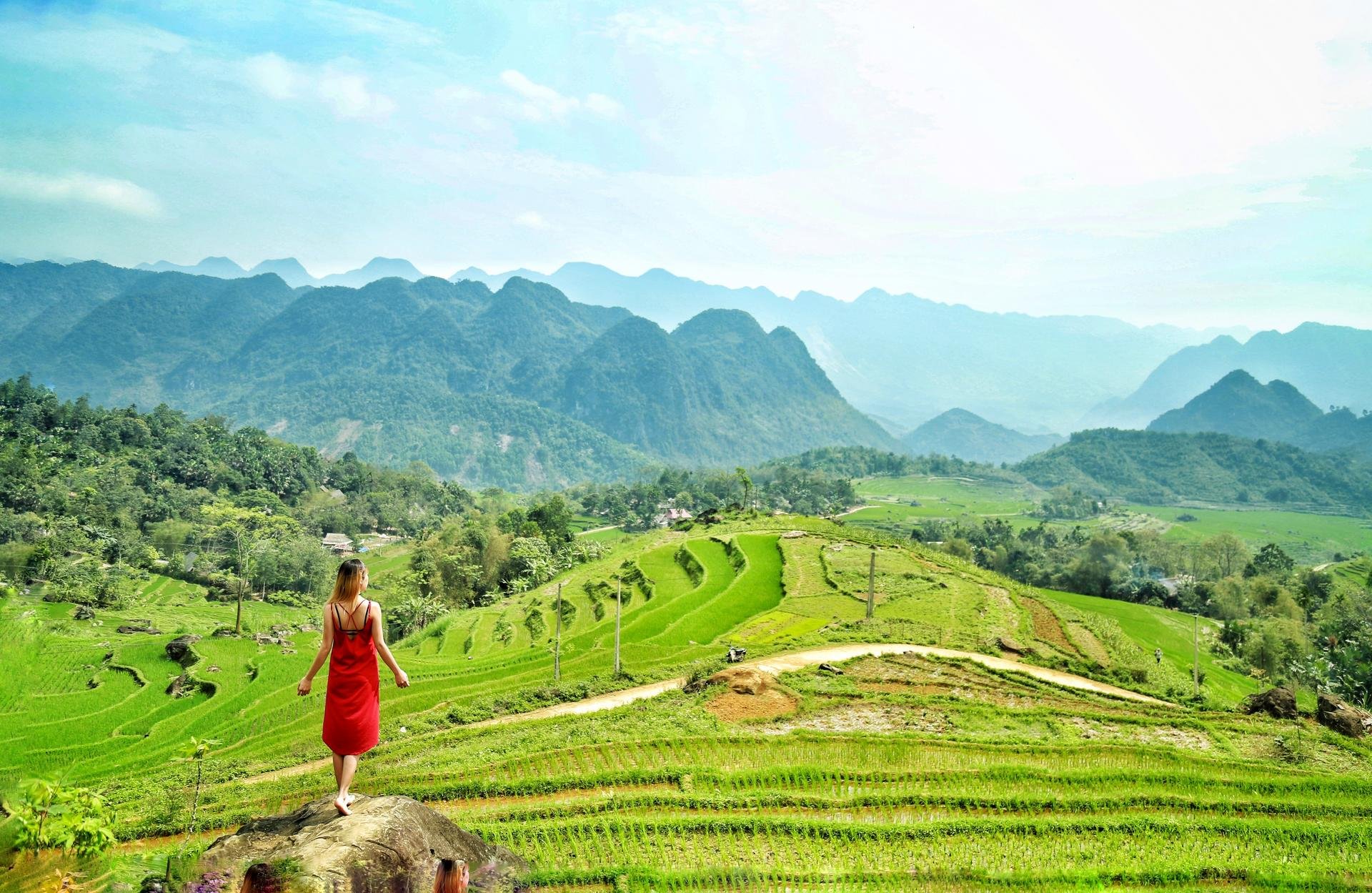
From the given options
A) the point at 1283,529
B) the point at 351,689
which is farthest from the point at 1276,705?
the point at 1283,529

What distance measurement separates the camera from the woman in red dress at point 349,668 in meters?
5.38

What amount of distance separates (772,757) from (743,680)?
15.6 ft

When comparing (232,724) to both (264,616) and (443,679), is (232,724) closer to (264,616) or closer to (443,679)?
(443,679)

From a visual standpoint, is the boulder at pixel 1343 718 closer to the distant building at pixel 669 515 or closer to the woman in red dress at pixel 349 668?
the woman in red dress at pixel 349 668

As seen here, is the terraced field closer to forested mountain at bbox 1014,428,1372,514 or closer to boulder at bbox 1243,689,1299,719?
boulder at bbox 1243,689,1299,719

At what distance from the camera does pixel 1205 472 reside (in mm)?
140625

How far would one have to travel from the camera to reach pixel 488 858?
21.1 feet

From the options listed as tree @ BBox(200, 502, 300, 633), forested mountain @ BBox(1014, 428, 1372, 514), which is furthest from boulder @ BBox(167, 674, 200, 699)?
forested mountain @ BBox(1014, 428, 1372, 514)

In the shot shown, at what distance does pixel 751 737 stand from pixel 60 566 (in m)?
52.8

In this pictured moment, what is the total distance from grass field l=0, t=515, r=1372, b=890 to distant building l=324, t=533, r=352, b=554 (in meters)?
42.8

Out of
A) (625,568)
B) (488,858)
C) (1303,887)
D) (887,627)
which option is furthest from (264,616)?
(1303,887)

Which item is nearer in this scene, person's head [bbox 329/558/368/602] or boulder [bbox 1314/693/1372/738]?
person's head [bbox 329/558/368/602]

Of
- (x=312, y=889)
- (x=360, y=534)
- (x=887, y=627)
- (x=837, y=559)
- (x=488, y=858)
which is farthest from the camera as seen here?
(x=360, y=534)

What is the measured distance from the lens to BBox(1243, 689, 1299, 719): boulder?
→ 1886cm
